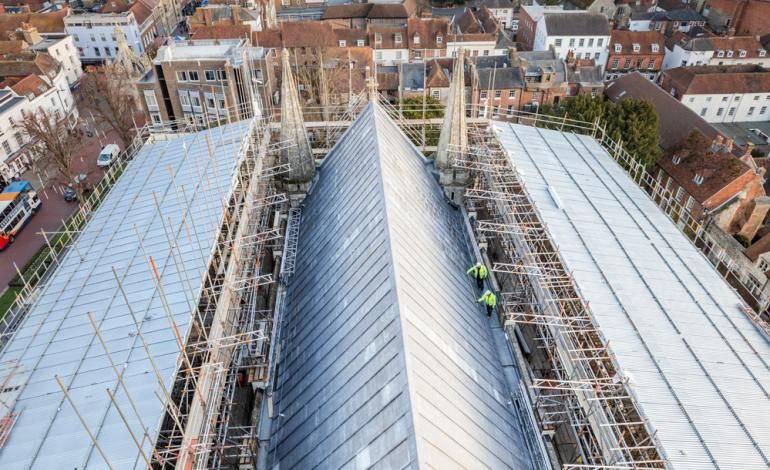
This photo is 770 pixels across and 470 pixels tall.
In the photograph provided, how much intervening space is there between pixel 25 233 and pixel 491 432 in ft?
172

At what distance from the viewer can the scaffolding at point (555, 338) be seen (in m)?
18.0

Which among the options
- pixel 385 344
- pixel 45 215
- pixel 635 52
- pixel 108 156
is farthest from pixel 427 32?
pixel 385 344

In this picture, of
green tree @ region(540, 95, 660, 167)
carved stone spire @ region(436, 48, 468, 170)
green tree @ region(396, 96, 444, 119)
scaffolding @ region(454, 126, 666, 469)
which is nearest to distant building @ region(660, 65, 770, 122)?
green tree @ region(540, 95, 660, 167)

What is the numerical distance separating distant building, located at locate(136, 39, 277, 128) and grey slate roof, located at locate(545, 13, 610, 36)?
4724 cm

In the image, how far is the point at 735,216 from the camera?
4759cm

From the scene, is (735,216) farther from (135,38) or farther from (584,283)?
(135,38)

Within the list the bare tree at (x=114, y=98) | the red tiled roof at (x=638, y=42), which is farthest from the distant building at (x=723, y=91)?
the bare tree at (x=114, y=98)

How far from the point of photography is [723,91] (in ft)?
225

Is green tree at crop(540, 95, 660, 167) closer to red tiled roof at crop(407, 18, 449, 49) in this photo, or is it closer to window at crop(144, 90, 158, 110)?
red tiled roof at crop(407, 18, 449, 49)

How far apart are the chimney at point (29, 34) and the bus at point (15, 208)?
3704 centimetres

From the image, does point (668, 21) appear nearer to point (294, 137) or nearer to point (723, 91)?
point (723, 91)

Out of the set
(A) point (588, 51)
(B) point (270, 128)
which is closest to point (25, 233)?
(B) point (270, 128)

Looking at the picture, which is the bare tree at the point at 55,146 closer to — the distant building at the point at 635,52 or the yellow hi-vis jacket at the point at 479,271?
the yellow hi-vis jacket at the point at 479,271

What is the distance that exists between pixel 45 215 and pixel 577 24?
76.6 meters
